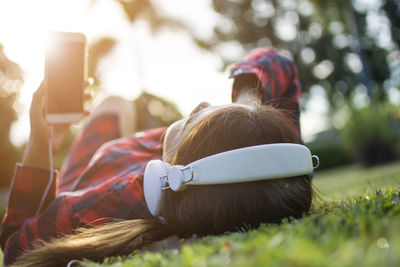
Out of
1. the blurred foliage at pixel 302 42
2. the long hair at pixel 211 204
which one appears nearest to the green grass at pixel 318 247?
the long hair at pixel 211 204

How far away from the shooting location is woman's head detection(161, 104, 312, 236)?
1.41 meters

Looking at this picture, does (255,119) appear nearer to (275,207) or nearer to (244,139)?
(244,139)

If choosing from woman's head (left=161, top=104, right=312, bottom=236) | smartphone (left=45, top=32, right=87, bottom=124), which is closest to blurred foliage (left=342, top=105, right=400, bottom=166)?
smartphone (left=45, top=32, right=87, bottom=124)

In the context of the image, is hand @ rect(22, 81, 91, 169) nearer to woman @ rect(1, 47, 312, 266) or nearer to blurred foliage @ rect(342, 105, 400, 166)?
woman @ rect(1, 47, 312, 266)

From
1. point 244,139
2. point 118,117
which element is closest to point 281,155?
point 244,139

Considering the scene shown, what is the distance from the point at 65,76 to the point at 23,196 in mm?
827

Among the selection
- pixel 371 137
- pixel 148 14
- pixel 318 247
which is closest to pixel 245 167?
pixel 318 247

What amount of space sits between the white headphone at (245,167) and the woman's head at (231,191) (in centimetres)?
7

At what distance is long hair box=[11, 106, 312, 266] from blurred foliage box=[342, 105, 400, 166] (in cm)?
920

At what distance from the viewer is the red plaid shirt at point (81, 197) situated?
1.82 m

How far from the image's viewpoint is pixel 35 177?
2.26 metres

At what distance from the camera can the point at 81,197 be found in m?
1.97

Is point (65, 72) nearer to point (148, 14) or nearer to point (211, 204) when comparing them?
point (211, 204)

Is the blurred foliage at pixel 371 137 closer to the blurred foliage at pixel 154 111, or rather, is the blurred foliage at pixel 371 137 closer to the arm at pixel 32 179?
the blurred foliage at pixel 154 111
